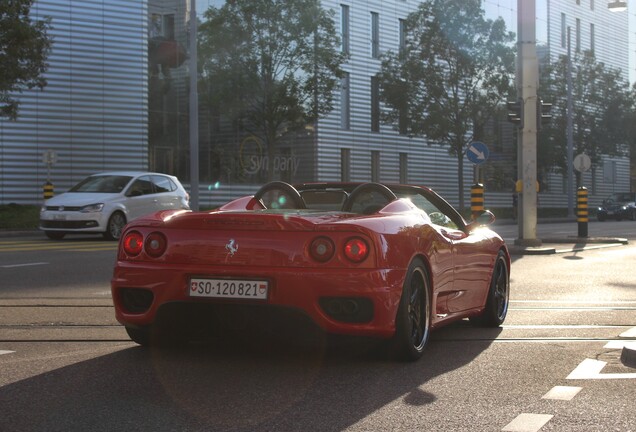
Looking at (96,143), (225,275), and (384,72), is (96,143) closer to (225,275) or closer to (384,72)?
(384,72)

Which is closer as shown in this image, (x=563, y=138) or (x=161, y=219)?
(x=161, y=219)

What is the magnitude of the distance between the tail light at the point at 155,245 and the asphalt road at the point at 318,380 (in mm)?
632

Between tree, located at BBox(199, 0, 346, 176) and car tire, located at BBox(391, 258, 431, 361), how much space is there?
28104mm

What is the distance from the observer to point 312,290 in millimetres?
5816

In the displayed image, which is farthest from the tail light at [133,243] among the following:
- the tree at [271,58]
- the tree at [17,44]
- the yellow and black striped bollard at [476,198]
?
the tree at [271,58]

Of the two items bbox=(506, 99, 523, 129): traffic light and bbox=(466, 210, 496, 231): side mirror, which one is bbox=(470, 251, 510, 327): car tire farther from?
bbox=(506, 99, 523, 129): traffic light

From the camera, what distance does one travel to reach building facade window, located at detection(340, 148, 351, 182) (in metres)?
49.6

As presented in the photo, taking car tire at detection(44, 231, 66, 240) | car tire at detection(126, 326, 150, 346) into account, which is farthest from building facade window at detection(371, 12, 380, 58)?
→ car tire at detection(126, 326, 150, 346)

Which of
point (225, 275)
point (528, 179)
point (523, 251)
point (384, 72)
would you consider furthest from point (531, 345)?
point (384, 72)

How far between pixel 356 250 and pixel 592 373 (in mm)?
1487

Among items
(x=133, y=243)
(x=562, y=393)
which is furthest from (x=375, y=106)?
(x=562, y=393)

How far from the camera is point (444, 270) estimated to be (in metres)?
6.85

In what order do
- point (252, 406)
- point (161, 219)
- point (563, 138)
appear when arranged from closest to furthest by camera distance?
point (252, 406)
point (161, 219)
point (563, 138)

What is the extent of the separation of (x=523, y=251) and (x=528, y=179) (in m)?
2.11
